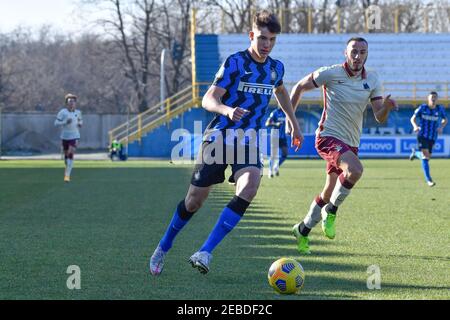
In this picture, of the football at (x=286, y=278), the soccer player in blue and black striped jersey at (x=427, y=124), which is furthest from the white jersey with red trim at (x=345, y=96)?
the soccer player in blue and black striped jersey at (x=427, y=124)

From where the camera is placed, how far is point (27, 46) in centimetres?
9150

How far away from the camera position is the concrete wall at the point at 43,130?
57.4m

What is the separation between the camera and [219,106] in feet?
24.9

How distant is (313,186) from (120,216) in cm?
813

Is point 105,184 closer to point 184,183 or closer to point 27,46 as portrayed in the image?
point 184,183

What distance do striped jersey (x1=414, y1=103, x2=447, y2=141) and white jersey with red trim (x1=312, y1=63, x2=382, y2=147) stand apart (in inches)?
432

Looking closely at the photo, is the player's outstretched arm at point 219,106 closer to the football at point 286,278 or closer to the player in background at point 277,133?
the football at point 286,278

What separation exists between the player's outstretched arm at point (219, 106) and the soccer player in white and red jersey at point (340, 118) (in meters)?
2.10

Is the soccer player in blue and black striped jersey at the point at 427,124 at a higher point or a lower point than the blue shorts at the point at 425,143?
higher

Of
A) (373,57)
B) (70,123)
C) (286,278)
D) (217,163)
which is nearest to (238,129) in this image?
(217,163)

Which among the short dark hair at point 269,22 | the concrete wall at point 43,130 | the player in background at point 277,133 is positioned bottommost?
the concrete wall at point 43,130

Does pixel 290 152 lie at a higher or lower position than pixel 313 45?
lower

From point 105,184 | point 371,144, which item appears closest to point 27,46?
point 371,144
